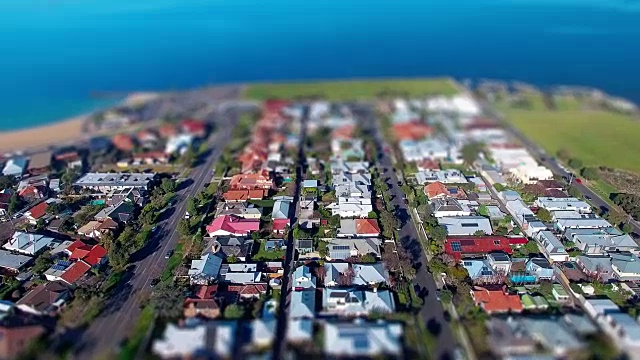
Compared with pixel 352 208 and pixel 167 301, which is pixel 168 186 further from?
pixel 352 208

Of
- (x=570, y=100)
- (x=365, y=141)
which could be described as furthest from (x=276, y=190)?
(x=570, y=100)

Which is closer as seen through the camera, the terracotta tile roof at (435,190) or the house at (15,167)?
the terracotta tile roof at (435,190)

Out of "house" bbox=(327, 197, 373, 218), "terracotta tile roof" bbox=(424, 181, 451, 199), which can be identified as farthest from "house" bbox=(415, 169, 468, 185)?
"house" bbox=(327, 197, 373, 218)

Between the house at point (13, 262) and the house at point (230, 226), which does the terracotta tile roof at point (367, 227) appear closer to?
the house at point (230, 226)

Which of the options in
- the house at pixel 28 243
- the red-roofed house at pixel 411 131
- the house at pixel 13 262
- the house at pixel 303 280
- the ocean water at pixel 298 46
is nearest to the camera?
the house at pixel 303 280

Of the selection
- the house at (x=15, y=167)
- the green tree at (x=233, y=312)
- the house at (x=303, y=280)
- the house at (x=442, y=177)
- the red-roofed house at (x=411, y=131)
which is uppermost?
the red-roofed house at (x=411, y=131)

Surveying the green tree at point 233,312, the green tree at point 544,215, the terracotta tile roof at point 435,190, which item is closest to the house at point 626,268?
the green tree at point 544,215

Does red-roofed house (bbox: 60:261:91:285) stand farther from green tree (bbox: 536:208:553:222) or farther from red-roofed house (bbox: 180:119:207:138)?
green tree (bbox: 536:208:553:222)
